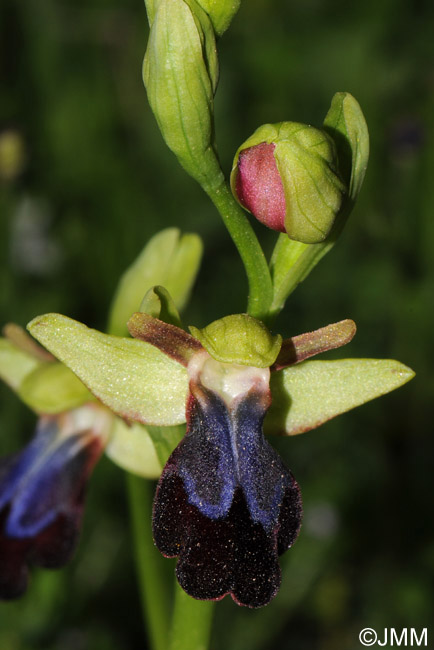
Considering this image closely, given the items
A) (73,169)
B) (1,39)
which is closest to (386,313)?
(73,169)

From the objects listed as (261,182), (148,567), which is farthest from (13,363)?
(261,182)

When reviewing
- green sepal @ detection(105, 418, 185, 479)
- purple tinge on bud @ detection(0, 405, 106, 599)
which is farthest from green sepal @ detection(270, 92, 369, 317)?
purple tinge on bud @ detection(0, 405, 106, 599)

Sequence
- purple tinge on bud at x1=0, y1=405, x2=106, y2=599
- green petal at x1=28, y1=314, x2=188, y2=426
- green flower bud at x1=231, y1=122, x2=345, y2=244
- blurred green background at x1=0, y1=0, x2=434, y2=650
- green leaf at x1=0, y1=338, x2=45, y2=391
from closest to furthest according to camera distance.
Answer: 1. green flower bud at x1=231, y1=122, x2=345, y2=244
2. green petal at x1=28, y1=314, x2=188, y2=426
3. purple tinge on bud at x1=0, y1=405, x2=106, y2=599
4. green leaf at x1=0, y1=338, x2=45, y2=391
5. blurred green background at x1=0, y1=0, x2=434, y2=650

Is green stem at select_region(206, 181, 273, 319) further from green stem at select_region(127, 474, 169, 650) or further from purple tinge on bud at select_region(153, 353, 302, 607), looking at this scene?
green stem at select_region(127, 474, 169, 650)

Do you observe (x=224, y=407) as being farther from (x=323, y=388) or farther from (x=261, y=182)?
(x=261, y=182)

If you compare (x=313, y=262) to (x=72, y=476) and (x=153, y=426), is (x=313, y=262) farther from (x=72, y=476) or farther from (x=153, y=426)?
(x=72, y=476)
